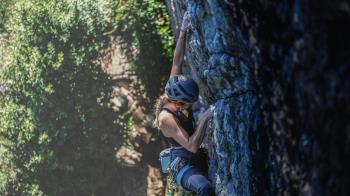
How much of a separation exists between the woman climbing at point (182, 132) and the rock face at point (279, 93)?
0.89 ft

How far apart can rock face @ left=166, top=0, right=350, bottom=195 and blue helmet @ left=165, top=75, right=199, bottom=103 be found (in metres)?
0.27

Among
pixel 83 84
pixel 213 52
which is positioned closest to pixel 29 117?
pixel 83 84

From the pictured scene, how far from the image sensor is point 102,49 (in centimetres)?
1656

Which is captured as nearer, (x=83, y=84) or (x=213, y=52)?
(x=213, y=52)

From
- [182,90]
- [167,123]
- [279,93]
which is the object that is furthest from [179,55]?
[279,93]

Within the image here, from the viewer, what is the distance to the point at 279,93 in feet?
18.4

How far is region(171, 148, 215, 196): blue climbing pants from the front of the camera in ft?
29.0

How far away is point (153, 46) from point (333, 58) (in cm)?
1228

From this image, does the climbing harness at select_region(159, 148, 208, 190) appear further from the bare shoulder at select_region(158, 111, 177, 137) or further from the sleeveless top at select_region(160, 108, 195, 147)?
the bare shoulder at select_region(158, 111, 177, 137)

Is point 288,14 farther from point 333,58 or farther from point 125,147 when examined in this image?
point 125,147

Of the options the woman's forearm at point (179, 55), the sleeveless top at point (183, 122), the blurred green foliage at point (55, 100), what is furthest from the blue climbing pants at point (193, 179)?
the blurred green foliage at point (55, 100)

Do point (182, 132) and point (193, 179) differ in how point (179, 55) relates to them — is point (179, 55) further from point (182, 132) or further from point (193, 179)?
point (193, 179)

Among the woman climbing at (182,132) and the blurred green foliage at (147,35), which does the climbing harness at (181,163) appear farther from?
the blurred green foliage at (147,35)

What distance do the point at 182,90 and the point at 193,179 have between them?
1.30m
